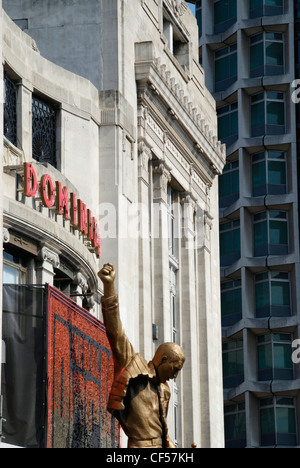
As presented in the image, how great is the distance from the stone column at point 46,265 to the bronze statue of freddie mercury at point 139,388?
8.93m

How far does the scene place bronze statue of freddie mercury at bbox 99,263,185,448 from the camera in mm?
29766

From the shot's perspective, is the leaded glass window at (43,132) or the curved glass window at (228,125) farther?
the curved glass window at (228,125)

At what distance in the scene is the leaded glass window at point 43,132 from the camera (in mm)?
41719

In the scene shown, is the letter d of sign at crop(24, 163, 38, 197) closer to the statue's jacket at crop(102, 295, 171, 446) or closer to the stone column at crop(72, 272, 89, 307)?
the stone column at crop(72, 272, 89, 307)

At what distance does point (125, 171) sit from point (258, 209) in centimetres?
4362

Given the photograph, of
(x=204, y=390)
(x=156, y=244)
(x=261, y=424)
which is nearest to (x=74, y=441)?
(x=156, y=244)

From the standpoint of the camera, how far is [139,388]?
99.8 feet

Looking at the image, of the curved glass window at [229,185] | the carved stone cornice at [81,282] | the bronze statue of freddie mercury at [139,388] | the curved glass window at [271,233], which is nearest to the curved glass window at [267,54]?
the curved glass window at [229,185]

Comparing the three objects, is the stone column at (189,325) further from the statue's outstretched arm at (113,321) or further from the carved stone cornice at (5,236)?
the statue's outstretched arm at (113,321)

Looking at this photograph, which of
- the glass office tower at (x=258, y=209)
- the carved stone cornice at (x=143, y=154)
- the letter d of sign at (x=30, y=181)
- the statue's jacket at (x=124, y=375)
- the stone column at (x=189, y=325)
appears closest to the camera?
the statue's jacket at (x=124, y=375)

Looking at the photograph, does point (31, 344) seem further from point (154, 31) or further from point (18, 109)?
point (154, 31)

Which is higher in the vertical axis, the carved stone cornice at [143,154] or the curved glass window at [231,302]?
the curved glass window at [231,302]

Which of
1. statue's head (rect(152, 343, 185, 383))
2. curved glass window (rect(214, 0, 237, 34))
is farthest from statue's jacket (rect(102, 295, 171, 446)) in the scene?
curved glass window (rect(214, 0, 237, 34))

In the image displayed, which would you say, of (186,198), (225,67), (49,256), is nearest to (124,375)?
(49,256)
